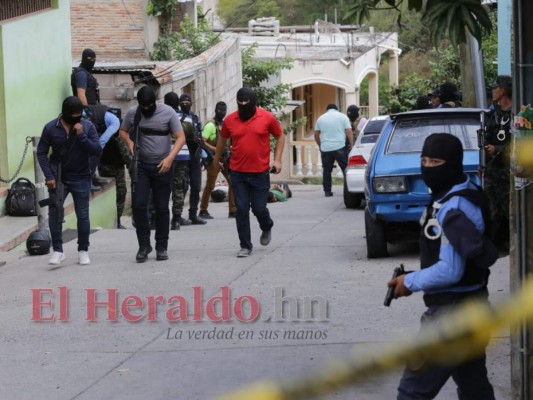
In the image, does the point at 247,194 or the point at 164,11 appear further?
the point at 164,11

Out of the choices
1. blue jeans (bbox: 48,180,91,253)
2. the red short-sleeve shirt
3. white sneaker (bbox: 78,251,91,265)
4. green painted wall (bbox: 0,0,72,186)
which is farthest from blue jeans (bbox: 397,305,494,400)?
green painted wall (bbox: 0,0,72,186)

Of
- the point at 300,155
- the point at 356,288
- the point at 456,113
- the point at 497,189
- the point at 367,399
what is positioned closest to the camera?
the point at 367,399

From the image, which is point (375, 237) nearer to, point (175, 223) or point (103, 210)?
point (175, 223)

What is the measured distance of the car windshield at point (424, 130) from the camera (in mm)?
11656

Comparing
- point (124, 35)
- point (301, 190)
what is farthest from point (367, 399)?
point (124, 35)

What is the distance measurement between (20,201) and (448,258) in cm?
1023

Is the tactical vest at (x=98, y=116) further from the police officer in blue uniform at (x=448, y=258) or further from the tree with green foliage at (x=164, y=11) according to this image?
the police officer in blue uniform at (x=448, y=258)

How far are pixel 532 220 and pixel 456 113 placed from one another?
20.1 feet

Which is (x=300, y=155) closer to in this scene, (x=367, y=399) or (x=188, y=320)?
(x=188, y=320)

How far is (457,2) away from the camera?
18.6 ft

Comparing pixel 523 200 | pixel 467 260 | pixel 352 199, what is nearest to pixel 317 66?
pixel 352 199

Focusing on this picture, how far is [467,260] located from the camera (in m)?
5.26

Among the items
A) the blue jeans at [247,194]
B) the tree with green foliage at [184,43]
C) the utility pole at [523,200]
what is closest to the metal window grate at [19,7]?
the blue jeans at [247,194]

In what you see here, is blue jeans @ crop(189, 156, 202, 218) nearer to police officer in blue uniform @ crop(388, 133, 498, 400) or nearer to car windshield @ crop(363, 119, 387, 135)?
car windshield @ crop(363, 119, 387, 135)
